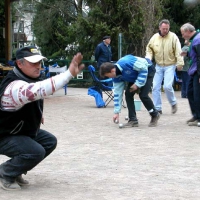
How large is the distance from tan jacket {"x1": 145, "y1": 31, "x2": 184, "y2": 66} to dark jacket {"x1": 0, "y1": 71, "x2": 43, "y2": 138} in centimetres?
635

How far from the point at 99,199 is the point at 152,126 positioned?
514cm

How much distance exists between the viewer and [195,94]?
33.9 feet

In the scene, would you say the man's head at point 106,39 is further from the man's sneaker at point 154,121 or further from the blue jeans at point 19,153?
the blue jeans at point 19,153

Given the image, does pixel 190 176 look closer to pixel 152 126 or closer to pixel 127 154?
pixel 127 154

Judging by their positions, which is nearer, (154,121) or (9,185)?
(9,185)

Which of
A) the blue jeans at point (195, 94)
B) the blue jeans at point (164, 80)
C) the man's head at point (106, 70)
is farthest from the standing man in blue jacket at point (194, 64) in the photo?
the man's head at point (106, 70)

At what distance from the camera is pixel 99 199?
5.43 m

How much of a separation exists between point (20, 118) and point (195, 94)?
540 cm

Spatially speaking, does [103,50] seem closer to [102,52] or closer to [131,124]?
[102,52]

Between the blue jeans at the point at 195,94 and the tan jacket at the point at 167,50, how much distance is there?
1180mm

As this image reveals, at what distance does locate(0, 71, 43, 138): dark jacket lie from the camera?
18.0 ft

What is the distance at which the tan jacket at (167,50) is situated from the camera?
1171cm

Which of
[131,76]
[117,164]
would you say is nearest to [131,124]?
[131,76]

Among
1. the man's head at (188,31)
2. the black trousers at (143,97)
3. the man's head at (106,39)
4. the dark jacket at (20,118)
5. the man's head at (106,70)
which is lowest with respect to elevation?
the black trousers at (143,97)
